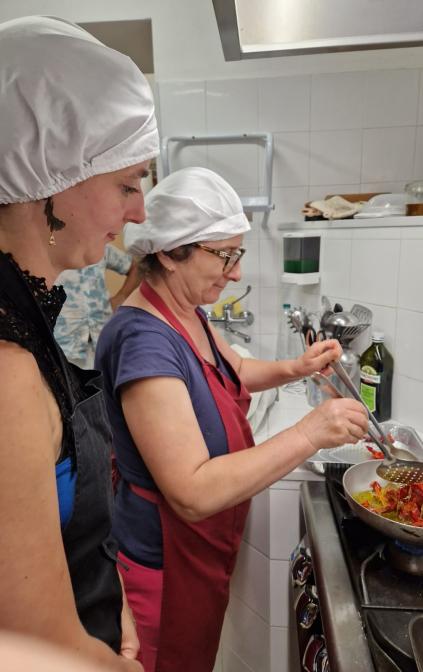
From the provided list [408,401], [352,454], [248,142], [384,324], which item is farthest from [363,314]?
[248,142]

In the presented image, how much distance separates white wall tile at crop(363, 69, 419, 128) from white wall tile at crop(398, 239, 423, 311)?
3.06 ft

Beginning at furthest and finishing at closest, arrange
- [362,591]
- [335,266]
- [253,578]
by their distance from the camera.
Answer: [335,266]
[253,578]
[362,591]

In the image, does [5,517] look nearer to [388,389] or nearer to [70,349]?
[388,389]

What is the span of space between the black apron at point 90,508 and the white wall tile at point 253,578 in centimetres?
56

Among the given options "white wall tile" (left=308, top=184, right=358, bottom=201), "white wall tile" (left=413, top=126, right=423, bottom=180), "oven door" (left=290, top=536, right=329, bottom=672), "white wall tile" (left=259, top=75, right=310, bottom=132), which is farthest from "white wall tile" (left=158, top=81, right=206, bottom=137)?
"oven door" (left=290, top=536, right=329, bottom=672)

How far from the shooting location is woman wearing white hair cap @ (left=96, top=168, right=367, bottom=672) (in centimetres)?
72

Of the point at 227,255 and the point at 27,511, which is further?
the point at 227,255

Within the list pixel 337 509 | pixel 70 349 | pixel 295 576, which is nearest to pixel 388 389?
pixel 337 509

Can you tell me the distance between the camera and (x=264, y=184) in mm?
1882

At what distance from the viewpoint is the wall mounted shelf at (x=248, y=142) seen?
178 cm

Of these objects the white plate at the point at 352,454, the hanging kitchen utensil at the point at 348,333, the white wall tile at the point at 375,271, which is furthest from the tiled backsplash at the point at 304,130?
the white plate at the point at 352,454

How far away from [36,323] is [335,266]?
1.20 meters

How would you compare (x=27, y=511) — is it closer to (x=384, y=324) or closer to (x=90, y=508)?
(x=90, y=508)

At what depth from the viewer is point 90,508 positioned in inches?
22.5
